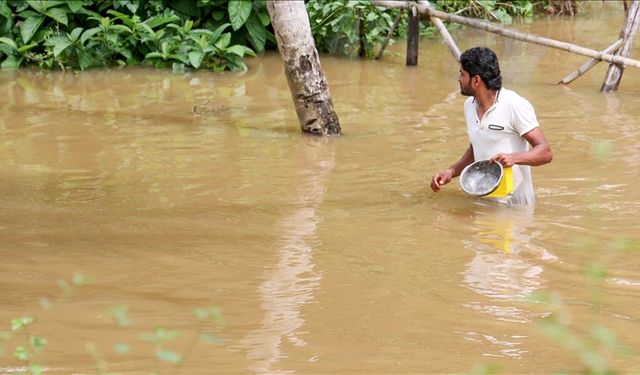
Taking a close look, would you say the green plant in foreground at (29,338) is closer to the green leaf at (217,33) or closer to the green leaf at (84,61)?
the green leaf at (217,33)

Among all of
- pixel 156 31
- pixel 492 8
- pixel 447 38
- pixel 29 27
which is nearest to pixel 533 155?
pixel 447 38

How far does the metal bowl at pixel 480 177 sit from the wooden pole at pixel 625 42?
4347 millimetres

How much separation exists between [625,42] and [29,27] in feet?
20.4

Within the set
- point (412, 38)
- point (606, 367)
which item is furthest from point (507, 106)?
point (412, 38)

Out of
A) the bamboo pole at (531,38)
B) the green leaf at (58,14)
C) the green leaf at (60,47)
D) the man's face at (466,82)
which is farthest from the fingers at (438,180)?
the green leaf at (58,14)

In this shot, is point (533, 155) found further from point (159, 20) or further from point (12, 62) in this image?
point (12, 62)

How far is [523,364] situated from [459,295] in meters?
0.92

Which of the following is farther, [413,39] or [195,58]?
[413,39]

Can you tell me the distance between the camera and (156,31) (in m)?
12.1

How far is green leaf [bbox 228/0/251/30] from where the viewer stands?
11.9 meters

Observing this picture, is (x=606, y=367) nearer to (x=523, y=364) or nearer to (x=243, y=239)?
(x=523, y=364)

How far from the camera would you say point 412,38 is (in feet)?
38.7

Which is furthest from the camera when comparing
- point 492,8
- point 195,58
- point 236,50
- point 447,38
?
point 492,8

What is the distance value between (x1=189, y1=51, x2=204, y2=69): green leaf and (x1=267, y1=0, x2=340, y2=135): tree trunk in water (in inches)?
110
